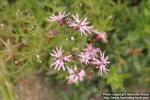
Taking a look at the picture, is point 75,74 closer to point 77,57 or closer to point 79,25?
point 77,57

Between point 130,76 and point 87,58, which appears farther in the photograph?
point 130,76

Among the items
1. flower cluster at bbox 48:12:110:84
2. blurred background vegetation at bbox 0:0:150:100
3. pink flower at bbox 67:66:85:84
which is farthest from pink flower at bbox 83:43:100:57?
blurred background vegetation at bbox 0:0:150:100

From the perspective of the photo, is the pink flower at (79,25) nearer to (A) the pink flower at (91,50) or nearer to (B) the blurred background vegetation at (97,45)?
(A) the pink flower at (91,50)

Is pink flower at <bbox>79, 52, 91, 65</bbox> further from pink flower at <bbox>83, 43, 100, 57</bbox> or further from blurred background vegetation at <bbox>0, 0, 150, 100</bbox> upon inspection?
blurred background vegetation at <bbox>0, 0, 150, 100</bbox>

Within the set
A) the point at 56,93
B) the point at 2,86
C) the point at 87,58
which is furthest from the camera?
the point at 56,93

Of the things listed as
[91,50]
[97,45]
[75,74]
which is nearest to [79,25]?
[91,50]

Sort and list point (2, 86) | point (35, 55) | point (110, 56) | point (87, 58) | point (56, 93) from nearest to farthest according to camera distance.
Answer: point (87, 58), point (35, 55), point (2, 86), point (110, 56), point (56, 93)

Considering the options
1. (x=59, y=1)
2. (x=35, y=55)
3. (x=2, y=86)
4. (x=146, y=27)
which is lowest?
(x=2, y=86)

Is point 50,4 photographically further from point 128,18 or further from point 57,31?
point 128,18

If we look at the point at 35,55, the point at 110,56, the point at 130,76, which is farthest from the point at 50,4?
the point at 130,76

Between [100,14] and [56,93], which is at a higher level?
[100,14]
